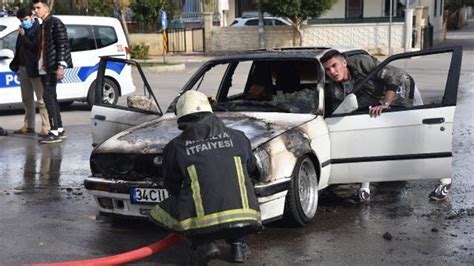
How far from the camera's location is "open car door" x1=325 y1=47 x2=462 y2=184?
611 cm

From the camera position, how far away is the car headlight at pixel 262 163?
207 inches

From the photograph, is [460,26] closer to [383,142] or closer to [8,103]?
[8,103]

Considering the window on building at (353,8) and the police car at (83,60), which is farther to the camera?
the window on building at (353,8)

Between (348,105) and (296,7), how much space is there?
74.9 feet

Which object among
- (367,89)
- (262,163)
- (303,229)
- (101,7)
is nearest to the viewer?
(262,163)

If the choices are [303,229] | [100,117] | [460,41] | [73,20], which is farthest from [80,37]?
[460,41]

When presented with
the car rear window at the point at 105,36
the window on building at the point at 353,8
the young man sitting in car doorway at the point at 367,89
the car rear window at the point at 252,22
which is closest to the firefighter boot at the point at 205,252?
the young man sitting in car doorway at the point at 367,89

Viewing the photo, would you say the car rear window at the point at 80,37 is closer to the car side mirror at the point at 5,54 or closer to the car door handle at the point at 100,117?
the car side mirror at the point at 5,54

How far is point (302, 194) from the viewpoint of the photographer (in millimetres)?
5840

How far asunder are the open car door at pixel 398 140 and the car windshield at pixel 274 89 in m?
0.39

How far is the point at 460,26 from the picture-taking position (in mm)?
56844

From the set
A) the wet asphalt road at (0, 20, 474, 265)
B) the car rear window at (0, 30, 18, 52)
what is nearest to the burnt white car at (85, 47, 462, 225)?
the wet asphalt road at (0, 20, 474, 265)

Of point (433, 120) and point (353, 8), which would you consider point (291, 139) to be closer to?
point (433, 120)

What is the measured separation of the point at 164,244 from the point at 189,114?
1.09m
